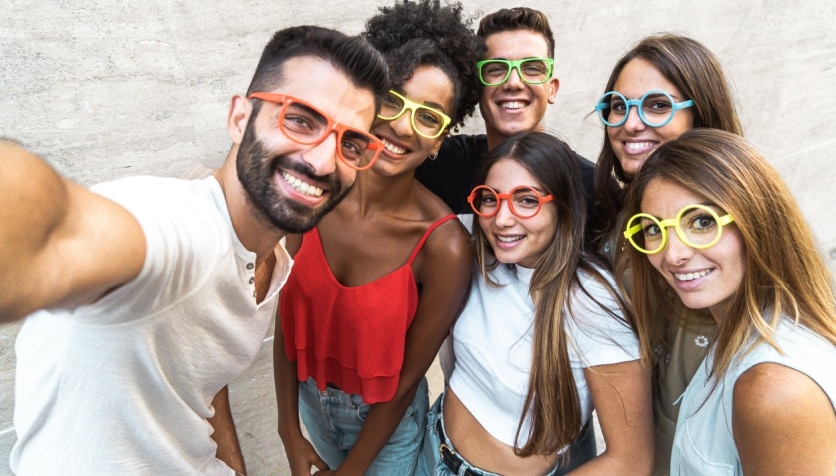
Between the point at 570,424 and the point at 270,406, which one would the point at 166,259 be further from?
the point at 270,406

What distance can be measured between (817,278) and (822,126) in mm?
4728

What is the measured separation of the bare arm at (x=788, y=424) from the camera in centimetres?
123

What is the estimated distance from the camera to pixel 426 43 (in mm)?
1984

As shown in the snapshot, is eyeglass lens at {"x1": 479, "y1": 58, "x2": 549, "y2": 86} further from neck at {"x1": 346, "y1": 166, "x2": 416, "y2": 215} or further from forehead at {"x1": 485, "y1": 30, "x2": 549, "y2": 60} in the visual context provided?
neck at {"x1": 346, "y1": 166, "x2": 416, "y2": 215}

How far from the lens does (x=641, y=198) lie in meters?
1.66

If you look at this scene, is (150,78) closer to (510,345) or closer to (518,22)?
(518,22)

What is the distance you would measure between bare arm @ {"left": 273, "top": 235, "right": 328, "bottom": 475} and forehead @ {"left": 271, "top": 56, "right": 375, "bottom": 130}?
100 centimetres

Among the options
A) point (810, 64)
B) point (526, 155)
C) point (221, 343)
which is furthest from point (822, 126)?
point (221, 343)

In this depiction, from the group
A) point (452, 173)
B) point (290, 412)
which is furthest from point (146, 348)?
point (452, 173)

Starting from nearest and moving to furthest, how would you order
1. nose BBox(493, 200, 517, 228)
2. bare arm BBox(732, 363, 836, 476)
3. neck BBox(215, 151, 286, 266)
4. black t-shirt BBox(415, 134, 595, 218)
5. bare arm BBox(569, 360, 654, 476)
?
bare arm BBox(732, 363, 836, 476) < neck BBox(215, 151, 286, 266) < bare arm BBox(569, 360, 654, 476) < nose BBox(493, 200, 517, 228) < black t-shirt BBox(415, 134, 595, 218)

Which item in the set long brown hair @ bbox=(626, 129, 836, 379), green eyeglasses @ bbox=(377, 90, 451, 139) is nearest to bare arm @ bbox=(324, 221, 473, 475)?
green eyeglasses @ bbox=(377, 90, 451, 139)

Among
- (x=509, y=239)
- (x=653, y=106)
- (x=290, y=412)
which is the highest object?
(x=653, y=106)

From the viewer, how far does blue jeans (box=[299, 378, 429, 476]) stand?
2.17 m

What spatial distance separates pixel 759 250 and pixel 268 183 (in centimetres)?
116
